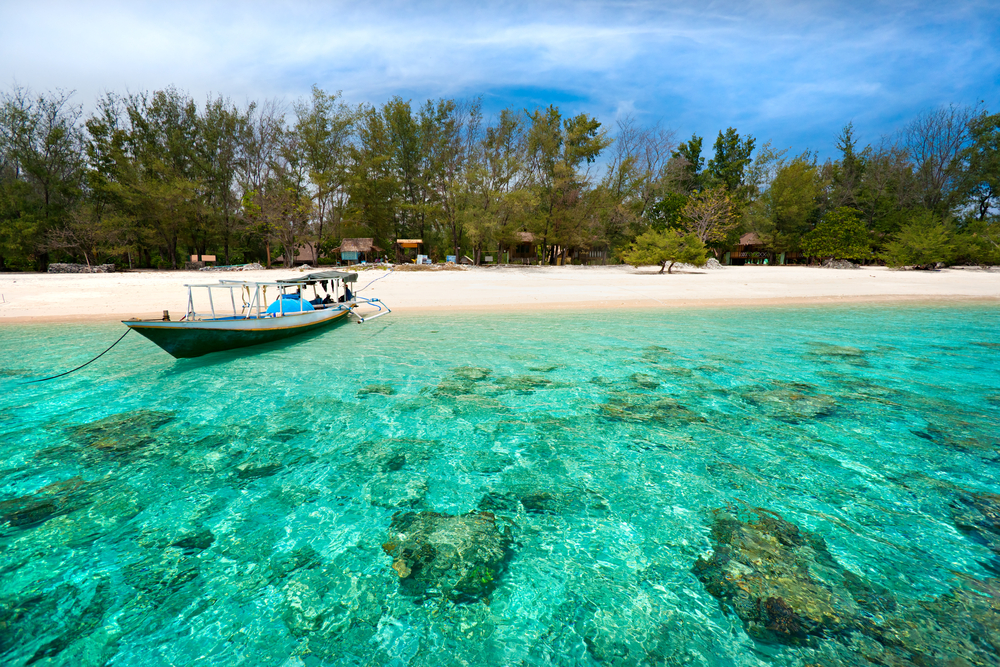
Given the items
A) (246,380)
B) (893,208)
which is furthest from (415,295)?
(893,208)

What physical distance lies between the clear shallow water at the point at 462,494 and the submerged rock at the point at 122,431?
0.05m

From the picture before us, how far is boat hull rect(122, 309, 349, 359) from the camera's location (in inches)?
323

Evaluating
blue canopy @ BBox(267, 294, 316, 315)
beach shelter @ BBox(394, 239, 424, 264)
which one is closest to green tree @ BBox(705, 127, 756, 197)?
beach shelter @ BBox(394, 239, 424, 264)

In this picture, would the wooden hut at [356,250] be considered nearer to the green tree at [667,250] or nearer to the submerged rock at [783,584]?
the green tree at [667,250]

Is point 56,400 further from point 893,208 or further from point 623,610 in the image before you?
point 893,208

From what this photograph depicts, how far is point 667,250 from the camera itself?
31.1m

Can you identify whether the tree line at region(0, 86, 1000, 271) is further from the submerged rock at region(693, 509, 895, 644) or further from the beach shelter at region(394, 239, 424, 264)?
the submerged rock at region(693, 509, 895, 644)

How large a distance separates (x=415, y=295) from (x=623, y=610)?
17699 mm

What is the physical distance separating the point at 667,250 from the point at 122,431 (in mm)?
31864

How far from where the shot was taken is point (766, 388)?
7.46 meters

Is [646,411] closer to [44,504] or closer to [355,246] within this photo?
[44,504]


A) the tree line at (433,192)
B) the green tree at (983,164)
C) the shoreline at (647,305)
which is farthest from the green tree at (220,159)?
the green tree at (983,164)

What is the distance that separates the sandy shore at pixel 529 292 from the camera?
1561cm

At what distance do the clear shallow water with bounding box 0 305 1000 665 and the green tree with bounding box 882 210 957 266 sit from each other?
31206 mm
